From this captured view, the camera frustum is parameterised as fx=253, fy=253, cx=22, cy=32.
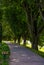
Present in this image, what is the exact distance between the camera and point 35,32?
25.7m

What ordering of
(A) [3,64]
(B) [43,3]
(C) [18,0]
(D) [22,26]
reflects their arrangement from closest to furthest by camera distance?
(A) [3,64]
(B) [43,3]
(C) [18,0]
(D) [22,26]

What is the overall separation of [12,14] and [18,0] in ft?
36.4

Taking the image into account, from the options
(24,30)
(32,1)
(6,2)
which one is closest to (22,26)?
(24,30)

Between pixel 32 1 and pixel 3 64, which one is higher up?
pixel 32 1

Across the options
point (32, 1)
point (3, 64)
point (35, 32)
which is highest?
point (32, 1)

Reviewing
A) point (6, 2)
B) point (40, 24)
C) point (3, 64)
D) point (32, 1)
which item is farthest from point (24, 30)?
point (3, 64)

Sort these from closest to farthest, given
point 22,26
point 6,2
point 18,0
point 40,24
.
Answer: point 18,0, point 6,2, point 40,24, point 22,26

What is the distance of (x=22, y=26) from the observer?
32844 millimetres

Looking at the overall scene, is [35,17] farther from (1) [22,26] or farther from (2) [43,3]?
(2) [43,3]

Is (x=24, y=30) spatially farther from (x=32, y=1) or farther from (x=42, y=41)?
(x=32, y=1)

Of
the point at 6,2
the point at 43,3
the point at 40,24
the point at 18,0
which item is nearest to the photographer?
the point at 43,3

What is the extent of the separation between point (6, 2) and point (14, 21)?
10195 mm

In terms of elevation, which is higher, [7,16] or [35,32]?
[7,16]

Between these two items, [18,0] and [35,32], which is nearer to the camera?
[18,0]
